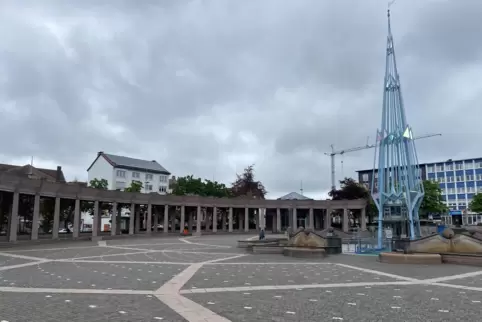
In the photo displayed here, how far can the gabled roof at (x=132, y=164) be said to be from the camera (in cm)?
9269

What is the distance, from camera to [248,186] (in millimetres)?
81500

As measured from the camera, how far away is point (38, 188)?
36281 millimetres

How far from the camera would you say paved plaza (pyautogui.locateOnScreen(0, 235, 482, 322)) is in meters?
9.01

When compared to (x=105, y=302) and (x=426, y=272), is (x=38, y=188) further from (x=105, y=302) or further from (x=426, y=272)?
(x=426, y=272)

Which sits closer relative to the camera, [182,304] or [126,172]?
[182,304]

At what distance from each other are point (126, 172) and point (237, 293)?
87.2 meters

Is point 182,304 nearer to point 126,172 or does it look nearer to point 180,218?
point 180,218

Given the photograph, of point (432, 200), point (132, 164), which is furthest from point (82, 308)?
point (132, 164)

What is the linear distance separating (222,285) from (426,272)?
30.8 ft

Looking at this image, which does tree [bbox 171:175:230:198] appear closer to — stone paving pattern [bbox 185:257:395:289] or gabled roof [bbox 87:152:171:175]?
gabled roof [bbox 87:152:171:175]

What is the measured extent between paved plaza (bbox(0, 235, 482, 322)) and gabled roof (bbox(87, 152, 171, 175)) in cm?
7651

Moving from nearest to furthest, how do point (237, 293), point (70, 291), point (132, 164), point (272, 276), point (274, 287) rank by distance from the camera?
point (237, 293) < point (70, 291) < point (274, 287) < point (272, 276) < point (132, 164)

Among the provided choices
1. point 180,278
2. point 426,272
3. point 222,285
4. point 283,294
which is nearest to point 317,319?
point 283,294

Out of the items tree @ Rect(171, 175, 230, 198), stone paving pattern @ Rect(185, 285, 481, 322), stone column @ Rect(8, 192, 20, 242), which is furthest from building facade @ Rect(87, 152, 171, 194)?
stone paving pattern @ Rect(185, 285, 481, 322)
